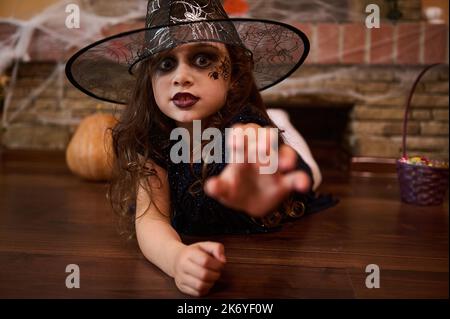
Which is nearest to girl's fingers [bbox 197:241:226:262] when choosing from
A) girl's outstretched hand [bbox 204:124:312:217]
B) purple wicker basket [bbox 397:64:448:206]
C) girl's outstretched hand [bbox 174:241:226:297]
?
girl's outstretched hand [bbox 174:241:226:297]

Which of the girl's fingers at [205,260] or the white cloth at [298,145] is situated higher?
the white cloth at [298,145]

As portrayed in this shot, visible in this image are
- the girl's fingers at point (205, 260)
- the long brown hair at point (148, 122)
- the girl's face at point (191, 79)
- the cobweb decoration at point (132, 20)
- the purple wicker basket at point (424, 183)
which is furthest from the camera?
the cobweb decoration at point (132, 20)

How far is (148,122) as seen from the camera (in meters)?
0.94

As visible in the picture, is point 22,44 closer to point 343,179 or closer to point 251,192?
point 343,179

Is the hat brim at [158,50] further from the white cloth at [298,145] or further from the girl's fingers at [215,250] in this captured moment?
the white cloth at [298,145]

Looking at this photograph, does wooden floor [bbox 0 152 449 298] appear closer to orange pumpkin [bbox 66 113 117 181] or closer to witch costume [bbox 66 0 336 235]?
witch costume [bbox 66 0 336 235]

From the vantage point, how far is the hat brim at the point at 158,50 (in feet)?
2.47

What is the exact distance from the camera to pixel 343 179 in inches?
73.2

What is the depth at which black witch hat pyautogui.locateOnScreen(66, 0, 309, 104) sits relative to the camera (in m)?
0.74

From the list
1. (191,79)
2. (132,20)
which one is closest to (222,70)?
(191,79)

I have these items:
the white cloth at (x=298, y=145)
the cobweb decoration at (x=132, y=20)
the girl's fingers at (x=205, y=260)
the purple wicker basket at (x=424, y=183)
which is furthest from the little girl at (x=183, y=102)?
the cobweb decoration at (x=132, y=20)

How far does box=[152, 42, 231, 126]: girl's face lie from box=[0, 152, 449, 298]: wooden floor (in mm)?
288

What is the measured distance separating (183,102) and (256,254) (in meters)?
0.34
